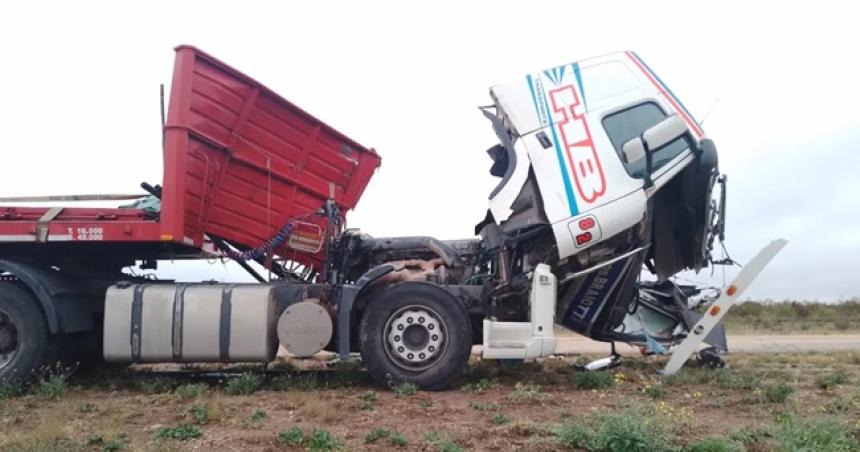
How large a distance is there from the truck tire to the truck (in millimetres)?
15

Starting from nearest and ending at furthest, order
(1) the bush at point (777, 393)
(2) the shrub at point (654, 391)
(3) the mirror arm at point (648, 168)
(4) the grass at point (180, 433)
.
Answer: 1. (4) the grass at point (180, 433)
2. (1) the bush at point (777, 393)
3. (2) the shrub at point (654, 391)
4. (3) the mirror arm at point (648, 168)

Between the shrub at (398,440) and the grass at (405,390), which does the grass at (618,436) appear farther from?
the grass at (405,390)

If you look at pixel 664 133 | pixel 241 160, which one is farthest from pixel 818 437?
pixel 241 160

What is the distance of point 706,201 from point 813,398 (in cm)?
218

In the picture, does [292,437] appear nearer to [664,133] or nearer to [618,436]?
[618,436]

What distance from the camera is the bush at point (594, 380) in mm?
7855

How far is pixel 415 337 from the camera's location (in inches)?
309

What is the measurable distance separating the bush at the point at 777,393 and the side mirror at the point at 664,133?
2494 millimetres

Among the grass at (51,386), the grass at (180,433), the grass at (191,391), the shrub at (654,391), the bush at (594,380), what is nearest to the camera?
the grass at (180,433)

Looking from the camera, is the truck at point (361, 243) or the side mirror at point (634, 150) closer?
the side mirror at point (634, 150)

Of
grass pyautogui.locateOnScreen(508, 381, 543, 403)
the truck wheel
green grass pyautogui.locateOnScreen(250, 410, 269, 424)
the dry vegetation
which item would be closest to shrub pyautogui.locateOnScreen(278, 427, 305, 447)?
green grass pyautogui.locateOnScreen(250, 410, 269, 424)

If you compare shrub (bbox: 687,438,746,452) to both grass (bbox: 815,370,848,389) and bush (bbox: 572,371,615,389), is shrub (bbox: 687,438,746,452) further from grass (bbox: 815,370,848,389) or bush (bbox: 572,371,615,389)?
grass (bbox: 815,370,848,389)

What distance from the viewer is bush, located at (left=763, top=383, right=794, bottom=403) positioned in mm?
6910

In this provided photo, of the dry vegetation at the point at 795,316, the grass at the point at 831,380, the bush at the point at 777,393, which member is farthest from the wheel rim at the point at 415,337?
the dry vegetation at the point at 795,316
